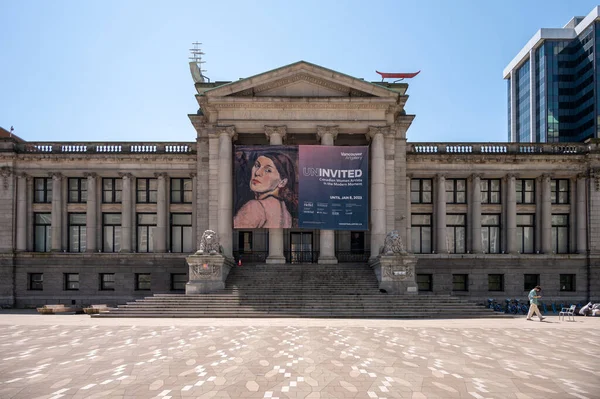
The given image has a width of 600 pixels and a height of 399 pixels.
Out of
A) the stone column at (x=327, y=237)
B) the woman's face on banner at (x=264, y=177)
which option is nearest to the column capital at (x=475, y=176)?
the stone column at (x=327, y=237)

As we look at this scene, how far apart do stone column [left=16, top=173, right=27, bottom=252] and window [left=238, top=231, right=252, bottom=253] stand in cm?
1827

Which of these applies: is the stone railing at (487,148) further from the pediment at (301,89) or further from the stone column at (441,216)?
the pediment at (301,89)

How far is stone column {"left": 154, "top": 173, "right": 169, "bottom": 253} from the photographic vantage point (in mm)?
42406

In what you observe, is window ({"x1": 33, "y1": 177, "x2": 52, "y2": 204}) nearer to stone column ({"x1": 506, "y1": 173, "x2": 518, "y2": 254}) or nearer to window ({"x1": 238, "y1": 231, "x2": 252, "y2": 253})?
window ({"x1": 238, "y1": 231, "x2": 252, "y2": 253})

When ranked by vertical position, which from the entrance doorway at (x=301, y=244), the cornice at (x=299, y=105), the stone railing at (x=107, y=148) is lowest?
the entrance doorway at (x=301, y=244)

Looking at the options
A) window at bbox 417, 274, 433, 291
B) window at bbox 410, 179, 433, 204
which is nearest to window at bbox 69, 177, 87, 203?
window at bbox 410, 179, 433, 204

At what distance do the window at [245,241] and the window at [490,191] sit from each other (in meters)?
21.1

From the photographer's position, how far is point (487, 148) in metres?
43.4

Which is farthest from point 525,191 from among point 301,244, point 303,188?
point 303,188

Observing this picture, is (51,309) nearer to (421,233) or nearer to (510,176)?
(421,233)

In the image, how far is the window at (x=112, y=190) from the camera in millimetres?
43500

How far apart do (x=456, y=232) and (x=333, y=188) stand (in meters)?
13.2

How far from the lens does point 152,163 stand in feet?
140

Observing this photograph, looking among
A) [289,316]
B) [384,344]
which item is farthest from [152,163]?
[384,344]
